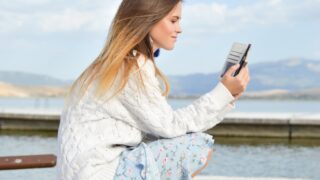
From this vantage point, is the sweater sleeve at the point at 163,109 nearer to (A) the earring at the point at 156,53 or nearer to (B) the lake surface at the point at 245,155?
(A) the earring at the point at 156,53

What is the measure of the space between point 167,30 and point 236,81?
326mm

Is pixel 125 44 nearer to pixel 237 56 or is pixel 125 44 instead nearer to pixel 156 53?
pixel 156 53

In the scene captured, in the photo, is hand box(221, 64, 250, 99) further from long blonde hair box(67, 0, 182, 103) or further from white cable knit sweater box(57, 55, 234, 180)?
long blonde hair box(67, 0, 182, 103)

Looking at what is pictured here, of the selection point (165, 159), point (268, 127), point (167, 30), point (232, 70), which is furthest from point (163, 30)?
point (268, 127)

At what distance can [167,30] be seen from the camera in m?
2.68

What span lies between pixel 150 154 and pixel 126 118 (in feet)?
0.52

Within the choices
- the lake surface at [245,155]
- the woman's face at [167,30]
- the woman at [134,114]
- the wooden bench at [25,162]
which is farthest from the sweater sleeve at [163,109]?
the lake surface at [245,155]

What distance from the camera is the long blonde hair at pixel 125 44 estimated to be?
2.57m

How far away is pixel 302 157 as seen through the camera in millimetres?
10914

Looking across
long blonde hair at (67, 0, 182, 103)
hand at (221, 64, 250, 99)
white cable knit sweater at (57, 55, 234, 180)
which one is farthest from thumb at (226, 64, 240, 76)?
long blonde hair at (67, 0, 182, 103)

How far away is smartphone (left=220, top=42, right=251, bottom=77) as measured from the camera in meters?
2.72

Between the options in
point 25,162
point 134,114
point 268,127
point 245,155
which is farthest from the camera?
point 268,127

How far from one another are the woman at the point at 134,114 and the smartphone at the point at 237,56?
6 cm

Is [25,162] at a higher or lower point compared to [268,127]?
higher
